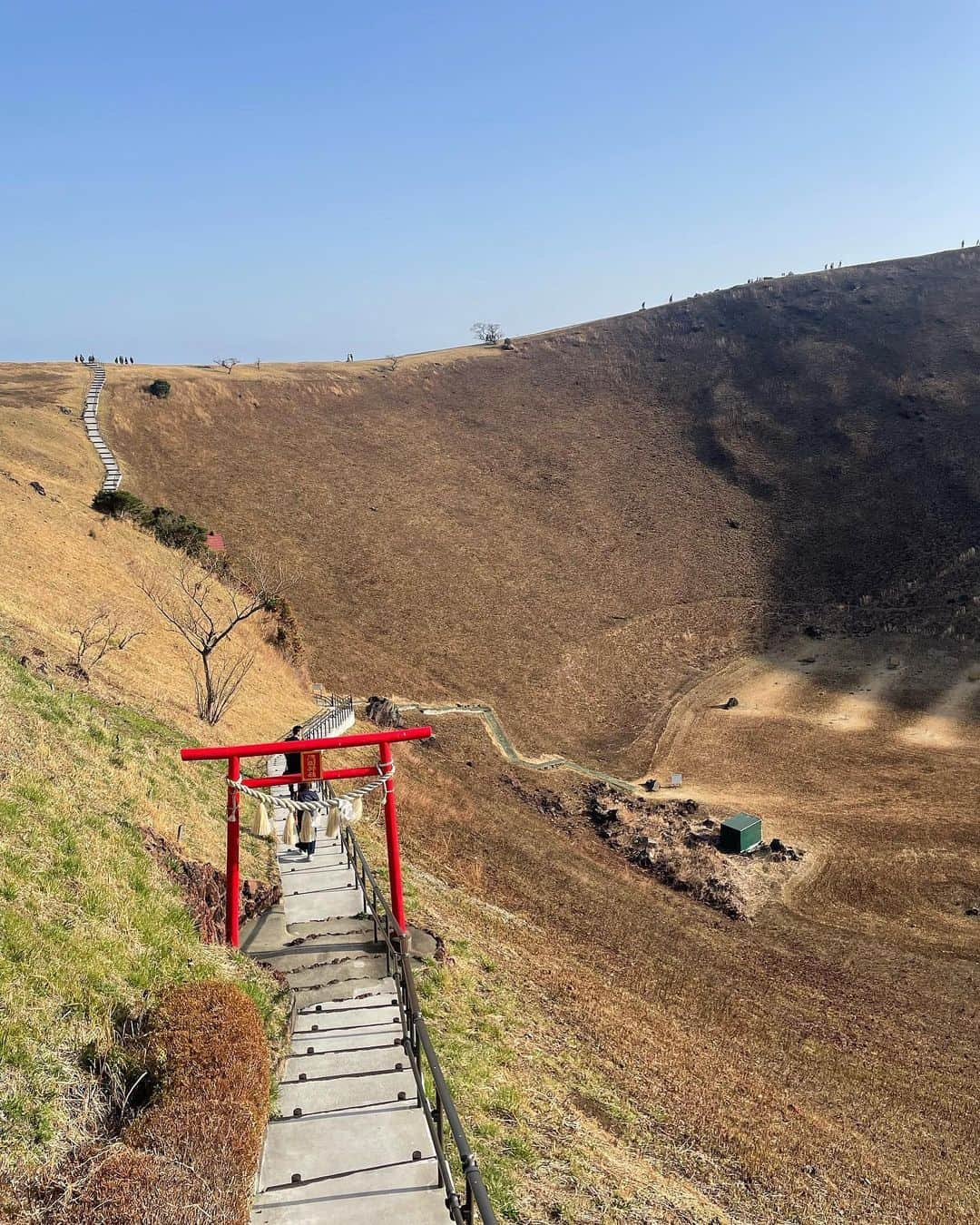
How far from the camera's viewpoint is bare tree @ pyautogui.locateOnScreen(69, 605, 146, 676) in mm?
23312

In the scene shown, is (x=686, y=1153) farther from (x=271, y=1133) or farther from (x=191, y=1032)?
(x=191, y=1032)

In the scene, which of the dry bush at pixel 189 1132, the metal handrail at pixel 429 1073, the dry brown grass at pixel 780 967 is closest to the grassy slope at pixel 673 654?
the dry brown grass at pixel 780 967

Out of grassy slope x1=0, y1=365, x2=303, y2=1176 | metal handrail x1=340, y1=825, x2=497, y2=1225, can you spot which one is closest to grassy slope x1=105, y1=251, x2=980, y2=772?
grassy slope x1=0, y1=365, x2=303, y2=1176

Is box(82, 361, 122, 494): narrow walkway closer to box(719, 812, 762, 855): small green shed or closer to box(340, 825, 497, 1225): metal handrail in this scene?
box(719, 812, 762, 855): small green shed

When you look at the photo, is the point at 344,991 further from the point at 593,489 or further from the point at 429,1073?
the point at 593,489

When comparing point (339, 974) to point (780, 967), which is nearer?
point (339, 974)

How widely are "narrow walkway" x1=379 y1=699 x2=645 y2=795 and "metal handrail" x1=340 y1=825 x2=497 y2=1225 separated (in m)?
19.0

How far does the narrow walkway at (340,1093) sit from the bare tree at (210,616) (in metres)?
12.9

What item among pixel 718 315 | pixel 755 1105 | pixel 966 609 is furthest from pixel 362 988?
pixel 718 315

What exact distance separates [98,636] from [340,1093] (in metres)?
21.8

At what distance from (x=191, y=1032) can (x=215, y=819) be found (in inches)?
367

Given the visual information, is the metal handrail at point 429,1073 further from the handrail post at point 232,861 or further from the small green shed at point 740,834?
the small green shed at point 740,834

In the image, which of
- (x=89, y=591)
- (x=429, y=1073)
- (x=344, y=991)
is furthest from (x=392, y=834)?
(x=89, y=591)

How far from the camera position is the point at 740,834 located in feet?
91.1
